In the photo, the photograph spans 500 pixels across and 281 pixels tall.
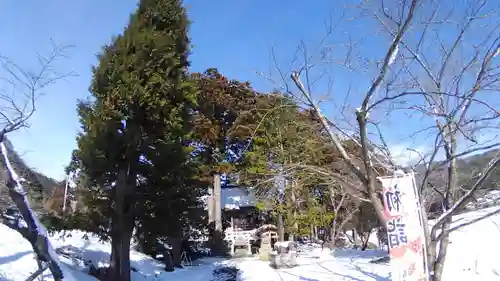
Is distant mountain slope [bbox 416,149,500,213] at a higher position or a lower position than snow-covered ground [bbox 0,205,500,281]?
higher

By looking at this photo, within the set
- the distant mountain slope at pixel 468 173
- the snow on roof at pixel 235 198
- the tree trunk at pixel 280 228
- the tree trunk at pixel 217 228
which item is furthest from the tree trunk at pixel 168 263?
the distant mountain slope at pixel 468 173

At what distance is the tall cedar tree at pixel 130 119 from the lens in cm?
906

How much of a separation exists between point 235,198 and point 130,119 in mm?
12366

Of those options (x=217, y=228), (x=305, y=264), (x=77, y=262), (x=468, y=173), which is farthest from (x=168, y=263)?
(x=468, y=173)

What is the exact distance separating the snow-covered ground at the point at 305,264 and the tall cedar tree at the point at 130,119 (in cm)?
176

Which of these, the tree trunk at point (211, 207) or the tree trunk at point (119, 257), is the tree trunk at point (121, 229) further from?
the tree trunk at point (211, 207)

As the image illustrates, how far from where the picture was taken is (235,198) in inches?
821

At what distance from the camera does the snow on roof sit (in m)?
20.2

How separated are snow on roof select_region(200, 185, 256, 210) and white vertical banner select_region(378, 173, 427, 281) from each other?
47.2 feet

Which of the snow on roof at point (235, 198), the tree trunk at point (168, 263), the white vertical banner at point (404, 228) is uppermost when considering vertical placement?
the snow on roof at point (235, 198)

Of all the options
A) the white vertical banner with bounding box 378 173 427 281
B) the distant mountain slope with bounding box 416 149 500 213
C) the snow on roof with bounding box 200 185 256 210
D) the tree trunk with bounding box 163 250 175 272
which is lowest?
the tree trunk with bounding box 163 250 175 272

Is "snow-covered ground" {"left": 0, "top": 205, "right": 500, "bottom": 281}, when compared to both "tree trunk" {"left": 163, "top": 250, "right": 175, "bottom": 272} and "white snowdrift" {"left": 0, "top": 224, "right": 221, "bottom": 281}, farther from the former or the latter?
"tree trunk" {"left": 163, "top": 250, "right": 175, "bottom": 272}

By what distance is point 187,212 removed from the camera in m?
11.8

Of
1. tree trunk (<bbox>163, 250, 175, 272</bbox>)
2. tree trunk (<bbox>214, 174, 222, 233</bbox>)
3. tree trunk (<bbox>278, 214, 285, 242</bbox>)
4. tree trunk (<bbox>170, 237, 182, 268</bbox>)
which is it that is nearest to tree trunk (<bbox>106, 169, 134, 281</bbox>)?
tree trunk (<bbox>163, 250, 175, 272</bbox>)
